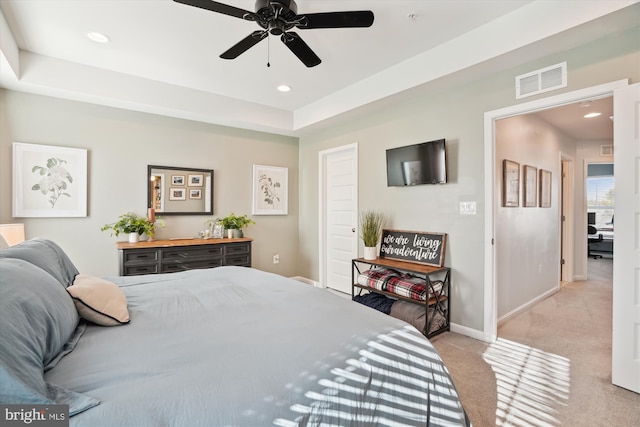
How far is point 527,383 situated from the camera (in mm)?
2203

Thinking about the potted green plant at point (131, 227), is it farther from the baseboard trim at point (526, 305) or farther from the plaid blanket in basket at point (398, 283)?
the baseboard trim at point (526, 305)

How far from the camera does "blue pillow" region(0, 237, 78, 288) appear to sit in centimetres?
138

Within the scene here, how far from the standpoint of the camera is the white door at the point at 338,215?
4.45 m

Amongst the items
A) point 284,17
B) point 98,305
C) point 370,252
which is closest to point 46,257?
point 98,305

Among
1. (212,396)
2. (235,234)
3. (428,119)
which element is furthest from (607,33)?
(235,234)

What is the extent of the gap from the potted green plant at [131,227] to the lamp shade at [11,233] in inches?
34.6

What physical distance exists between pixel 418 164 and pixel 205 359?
300 cm

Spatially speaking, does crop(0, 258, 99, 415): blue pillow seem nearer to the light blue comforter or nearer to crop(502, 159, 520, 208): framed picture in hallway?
the light blue comforter

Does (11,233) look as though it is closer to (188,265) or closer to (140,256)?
(140,256)

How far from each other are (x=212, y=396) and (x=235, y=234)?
3.59 m

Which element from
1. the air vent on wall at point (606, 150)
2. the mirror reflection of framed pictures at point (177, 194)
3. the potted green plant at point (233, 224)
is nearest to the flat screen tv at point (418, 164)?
the potted green plant at point (233, 224)

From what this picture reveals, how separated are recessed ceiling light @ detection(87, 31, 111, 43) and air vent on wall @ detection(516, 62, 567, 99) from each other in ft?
12.2

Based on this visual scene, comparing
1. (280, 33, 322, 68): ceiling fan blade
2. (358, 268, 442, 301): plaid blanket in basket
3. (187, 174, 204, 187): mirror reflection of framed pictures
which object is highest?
(280, 33, 322, 68): ceiling fan blade

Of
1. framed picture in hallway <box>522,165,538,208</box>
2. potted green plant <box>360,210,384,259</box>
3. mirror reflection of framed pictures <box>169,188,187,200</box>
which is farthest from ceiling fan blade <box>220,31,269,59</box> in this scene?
framed picture in hallway <box>522,165,538,208</box>
